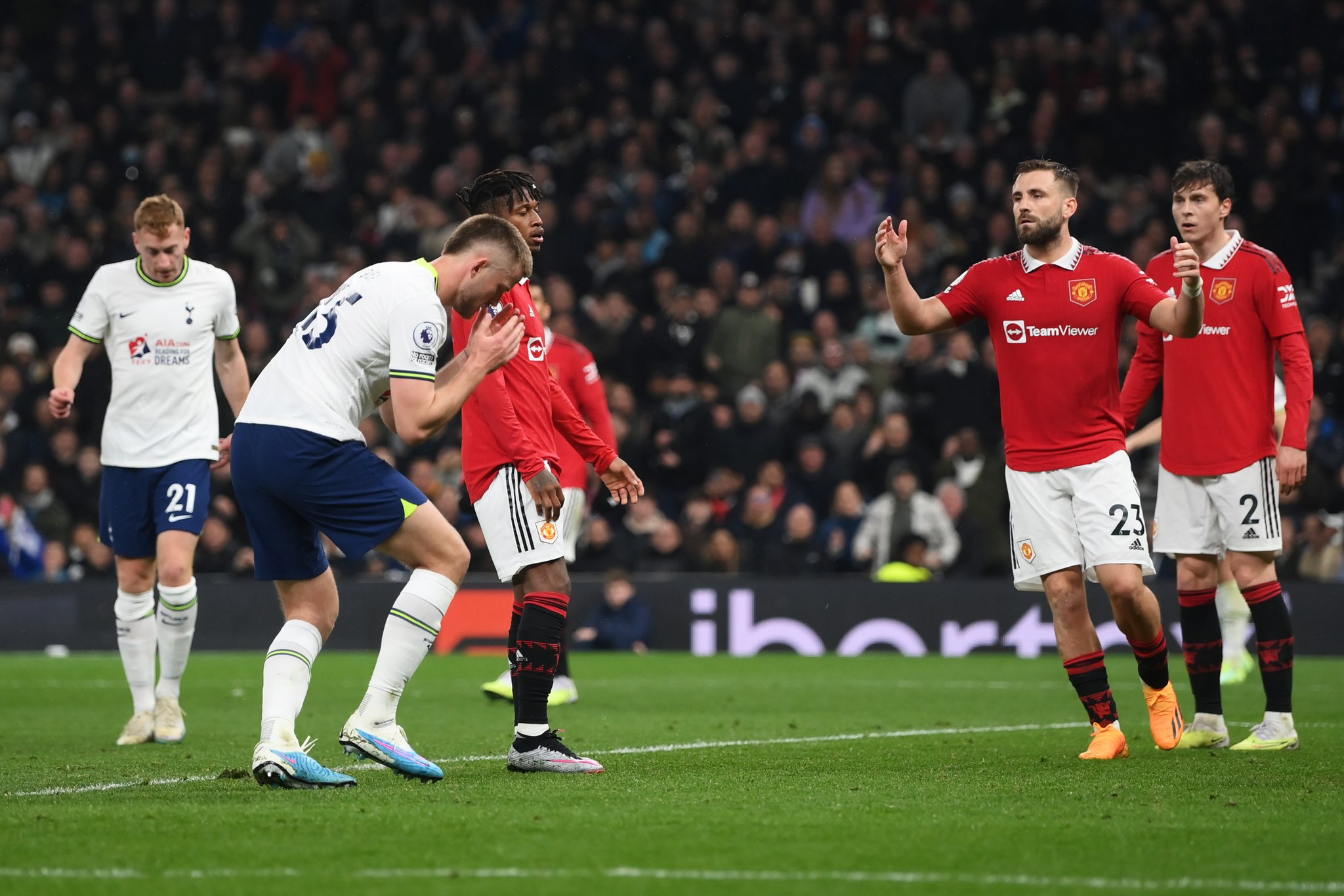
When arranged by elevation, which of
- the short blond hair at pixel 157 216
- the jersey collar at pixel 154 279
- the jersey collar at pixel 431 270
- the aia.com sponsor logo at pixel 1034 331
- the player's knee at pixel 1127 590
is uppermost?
the short blond hair at pixel 157 216

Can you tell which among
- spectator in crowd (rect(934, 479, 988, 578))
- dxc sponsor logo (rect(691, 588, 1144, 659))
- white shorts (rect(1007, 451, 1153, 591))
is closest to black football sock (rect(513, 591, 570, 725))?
white shorts (rect(1007, 451, 1153, 591))

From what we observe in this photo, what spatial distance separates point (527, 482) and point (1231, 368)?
3.39 meters

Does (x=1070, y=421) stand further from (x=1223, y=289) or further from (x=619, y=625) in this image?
(x=619, y=625)

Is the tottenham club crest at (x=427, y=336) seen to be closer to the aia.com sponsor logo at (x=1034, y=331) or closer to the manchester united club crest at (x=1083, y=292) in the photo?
the aia.com sponsor logo at (x=1034, y=331)

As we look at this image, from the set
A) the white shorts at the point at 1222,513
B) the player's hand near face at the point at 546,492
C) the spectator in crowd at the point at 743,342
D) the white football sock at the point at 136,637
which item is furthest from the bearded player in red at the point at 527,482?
the spectator in crowd at the point at 743,342

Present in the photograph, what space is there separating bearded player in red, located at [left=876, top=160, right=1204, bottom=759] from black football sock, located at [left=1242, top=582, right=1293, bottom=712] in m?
0.64

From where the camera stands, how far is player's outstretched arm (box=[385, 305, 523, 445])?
5.77 meters

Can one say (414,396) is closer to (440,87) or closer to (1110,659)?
(1110,659)

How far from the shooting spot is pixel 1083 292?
730 centimetres

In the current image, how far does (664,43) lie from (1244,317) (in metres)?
14.9

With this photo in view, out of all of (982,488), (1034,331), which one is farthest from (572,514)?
(982,488)

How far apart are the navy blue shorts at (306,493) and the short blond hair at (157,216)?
277cm

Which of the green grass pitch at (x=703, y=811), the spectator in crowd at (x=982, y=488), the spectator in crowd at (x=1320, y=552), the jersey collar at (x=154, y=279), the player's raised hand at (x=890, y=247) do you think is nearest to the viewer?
the green grass pitch at (x=703, y=811)

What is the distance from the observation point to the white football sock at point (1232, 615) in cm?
1212
